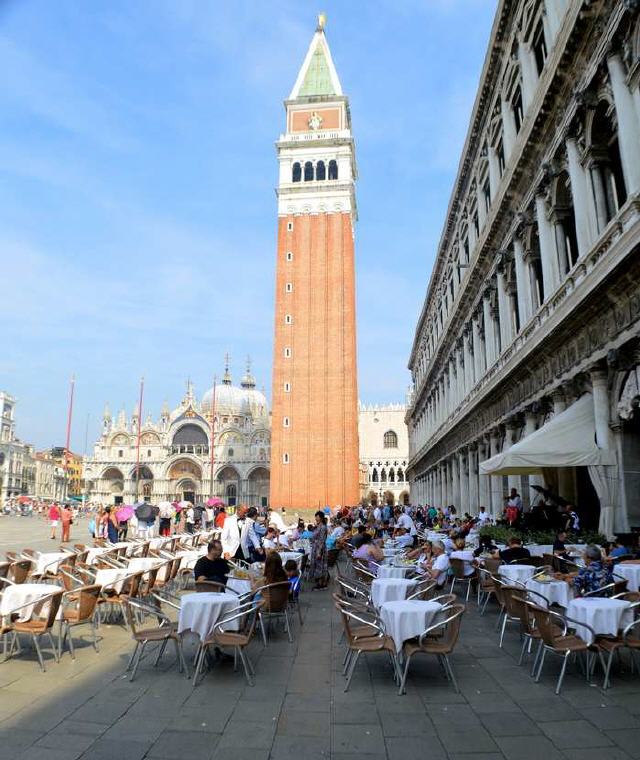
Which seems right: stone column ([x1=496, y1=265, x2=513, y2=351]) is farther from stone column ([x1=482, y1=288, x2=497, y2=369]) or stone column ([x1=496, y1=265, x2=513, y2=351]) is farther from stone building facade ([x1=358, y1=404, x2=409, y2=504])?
stone building facade ([x1=358, y1=404, x2=409, y2=504])

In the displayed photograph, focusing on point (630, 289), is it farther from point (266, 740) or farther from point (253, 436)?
point (253, 436)

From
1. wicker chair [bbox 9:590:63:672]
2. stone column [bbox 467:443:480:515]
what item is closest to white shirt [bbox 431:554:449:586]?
wicker chair [bbox 9:590:63:672]

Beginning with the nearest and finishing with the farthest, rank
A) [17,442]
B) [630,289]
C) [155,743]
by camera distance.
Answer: [155,743], [630,289], [17,442]

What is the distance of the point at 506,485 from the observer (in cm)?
2000

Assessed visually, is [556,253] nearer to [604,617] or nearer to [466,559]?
[466,559]

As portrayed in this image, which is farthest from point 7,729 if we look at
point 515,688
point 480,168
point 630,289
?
point 480,168

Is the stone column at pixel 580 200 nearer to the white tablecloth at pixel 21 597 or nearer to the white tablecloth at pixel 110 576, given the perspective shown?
the white tablecloth at pixel 110 576

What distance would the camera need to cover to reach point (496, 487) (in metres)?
20.2

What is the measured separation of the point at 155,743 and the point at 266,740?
2.76ft

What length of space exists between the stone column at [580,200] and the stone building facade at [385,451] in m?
64.0

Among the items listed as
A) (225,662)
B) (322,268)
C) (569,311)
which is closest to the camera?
(225,662)

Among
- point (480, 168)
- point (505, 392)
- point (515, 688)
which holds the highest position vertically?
point (480, 168)

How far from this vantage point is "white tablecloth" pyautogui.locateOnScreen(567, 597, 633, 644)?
595cm

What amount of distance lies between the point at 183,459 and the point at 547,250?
2784 inches
